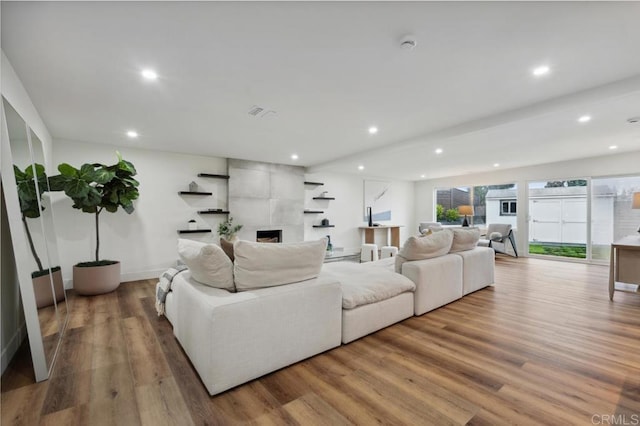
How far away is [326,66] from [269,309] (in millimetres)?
1931

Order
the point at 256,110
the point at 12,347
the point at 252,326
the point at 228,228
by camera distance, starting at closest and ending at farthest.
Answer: the point at 252,326, the point at 12,347, the point at 256,110, the point at 228,228

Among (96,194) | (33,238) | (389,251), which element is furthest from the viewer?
(389,251)

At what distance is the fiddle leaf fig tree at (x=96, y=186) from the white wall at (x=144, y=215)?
0.53 metres

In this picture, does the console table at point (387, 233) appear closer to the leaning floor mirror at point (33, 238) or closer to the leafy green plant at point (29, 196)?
the leaning floor mirror at point (33, 238)

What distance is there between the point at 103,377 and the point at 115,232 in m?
3.45

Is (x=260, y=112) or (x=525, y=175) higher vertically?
(x=260, y=112)

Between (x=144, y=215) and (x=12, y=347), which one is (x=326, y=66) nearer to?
(x=12, y=347)

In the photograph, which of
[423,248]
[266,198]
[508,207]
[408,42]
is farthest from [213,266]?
[508,207]

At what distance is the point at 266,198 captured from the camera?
6.30m

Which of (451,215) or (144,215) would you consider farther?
(451,215)

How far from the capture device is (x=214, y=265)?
2.00 m

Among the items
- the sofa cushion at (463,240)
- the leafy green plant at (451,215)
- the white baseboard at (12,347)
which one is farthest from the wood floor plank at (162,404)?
the leafy green plant at (451,215)

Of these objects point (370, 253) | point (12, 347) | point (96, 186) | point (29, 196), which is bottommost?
point (370, 253)

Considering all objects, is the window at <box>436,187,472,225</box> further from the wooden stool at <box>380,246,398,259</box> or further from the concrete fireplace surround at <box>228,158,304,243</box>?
the concrete fireplace surround at <box>228,158,304,243</box>
